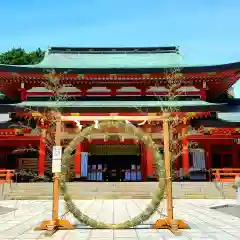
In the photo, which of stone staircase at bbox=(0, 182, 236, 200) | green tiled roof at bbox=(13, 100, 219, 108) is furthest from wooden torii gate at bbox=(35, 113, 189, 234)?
green tiled roof at bbox=(13, 100, 219, 108)

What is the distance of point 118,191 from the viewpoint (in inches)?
731

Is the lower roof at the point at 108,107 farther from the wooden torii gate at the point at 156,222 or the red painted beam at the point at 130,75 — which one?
the wooden torii gate at the point at 156,222

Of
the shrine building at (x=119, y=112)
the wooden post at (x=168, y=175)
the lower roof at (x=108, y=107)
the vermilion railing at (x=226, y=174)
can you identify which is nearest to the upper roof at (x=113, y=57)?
the shrine building at (x=119, y=112)

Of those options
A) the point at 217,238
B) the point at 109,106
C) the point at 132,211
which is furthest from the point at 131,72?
the point at 217,238

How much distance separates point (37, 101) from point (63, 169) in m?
16.0

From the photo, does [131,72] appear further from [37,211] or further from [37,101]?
[37,211]

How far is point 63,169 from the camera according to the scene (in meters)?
8.70

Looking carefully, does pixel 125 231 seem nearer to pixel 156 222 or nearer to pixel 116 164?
pixel 156 222

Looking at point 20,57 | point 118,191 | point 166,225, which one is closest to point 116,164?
point 118,191

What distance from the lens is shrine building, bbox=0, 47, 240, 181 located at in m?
21.1

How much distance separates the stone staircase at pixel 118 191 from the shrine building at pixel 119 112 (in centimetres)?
233

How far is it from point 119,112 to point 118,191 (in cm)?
548

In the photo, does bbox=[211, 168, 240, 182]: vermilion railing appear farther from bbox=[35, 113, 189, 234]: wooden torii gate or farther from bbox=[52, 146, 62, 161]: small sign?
bbox=[52, 146, 62, 161]: small sign

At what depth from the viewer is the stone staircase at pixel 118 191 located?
17.8 m
